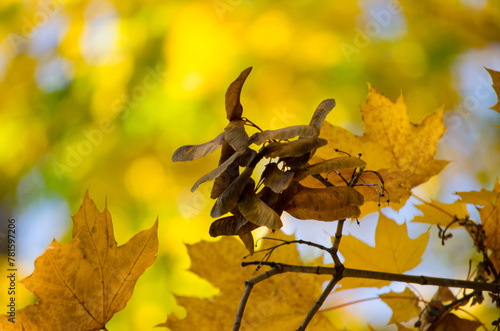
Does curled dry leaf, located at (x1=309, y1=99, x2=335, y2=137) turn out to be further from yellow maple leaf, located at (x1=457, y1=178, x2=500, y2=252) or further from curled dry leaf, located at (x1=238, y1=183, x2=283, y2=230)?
yellow maple leaf, located at (x1=457, y1=178, x2=500, y2=252)

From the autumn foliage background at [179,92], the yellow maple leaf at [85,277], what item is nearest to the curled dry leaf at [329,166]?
the yellow maple leaf at [85,277]

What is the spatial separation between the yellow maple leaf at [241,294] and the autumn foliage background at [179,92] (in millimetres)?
503

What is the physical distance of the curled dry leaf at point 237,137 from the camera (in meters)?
0.25

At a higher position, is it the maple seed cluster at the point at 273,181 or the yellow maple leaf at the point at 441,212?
the yellow maple leaf at the point at 441,212

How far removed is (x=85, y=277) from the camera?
338 mm

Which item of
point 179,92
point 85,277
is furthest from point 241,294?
point 179,92

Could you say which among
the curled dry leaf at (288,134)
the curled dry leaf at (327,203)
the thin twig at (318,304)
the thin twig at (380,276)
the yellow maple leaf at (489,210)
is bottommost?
the thin twig at (318,304)

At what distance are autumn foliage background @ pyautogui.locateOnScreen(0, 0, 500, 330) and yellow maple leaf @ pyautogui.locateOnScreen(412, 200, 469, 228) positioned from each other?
504mm

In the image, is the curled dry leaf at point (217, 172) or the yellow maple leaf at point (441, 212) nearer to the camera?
the curled dry leaf at point (217, 172)

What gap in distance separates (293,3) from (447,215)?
78 cm

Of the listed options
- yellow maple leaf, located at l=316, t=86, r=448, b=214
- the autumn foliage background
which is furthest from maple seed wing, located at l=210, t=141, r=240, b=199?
the autumn foliage background

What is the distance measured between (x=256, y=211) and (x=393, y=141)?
20 centimetres

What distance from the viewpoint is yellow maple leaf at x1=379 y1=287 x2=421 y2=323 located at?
0.42m

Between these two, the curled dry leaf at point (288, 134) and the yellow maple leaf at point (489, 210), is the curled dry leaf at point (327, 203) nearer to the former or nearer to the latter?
the curled dry leaf at point (288, 134)
